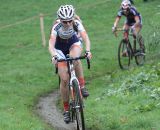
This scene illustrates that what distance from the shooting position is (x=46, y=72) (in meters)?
17.9

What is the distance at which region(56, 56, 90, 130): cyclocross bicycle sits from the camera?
896 centimetres

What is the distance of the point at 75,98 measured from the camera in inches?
364

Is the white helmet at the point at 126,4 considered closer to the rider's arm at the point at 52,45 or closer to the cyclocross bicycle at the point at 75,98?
the rider's arm at the point at 52,45

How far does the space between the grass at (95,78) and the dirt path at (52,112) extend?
0.21 metres

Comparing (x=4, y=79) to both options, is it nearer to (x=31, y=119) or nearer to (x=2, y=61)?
(x=2, y=61)

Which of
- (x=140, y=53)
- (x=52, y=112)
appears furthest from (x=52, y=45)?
(x=140, y=53)

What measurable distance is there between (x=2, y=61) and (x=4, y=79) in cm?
410

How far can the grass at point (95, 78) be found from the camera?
10289 mm

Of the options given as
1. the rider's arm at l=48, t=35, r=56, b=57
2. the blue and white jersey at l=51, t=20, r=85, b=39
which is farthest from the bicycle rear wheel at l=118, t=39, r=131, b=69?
the rider's arm at l=48, t=35, r=56, b=57

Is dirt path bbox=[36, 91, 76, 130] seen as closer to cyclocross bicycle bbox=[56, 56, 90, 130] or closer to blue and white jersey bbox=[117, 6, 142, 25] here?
Result: cyclocross bicycle bbox=[56, 56, 90, 130]

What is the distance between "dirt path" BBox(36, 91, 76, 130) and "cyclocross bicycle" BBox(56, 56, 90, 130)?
94 cm

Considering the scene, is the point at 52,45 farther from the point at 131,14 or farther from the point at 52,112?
the point at 131,14

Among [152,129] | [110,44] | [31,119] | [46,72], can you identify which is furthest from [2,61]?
[152,129]

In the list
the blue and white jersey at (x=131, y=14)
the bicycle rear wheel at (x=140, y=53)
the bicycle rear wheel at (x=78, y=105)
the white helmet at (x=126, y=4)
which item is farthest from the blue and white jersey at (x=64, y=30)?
the bicycle rear wheel at (x=140, y=53)
